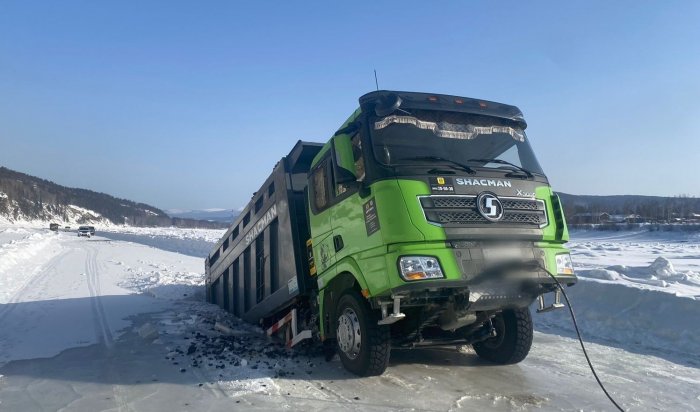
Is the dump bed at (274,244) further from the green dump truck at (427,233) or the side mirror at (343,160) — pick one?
the side mirror at (343,160)

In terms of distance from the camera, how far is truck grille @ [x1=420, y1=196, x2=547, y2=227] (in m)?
4.48

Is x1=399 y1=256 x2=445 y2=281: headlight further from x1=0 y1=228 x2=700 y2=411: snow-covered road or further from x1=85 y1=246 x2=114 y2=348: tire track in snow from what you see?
x1=85 y1=246 x2=114 y2=348: tire track in snow

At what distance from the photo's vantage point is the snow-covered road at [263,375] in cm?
445

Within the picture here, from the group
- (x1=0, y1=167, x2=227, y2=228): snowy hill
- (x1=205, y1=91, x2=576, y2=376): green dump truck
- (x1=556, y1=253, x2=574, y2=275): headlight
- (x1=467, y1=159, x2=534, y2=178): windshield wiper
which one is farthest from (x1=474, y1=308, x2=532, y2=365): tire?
(x1=0, y1=167, x2=227, y2=228): snowy hill

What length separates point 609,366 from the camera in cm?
575

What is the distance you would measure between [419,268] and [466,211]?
0.73 metres

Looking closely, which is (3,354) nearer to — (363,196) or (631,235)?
(363,196)

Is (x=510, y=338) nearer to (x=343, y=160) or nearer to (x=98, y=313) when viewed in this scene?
(x=343, y=160)

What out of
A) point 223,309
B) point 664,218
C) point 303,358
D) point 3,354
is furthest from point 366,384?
point 664,218

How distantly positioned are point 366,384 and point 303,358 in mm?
1278

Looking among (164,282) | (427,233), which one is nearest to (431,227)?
(427,233)

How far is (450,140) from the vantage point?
508cm

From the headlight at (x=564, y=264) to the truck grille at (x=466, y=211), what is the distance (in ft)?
1.48

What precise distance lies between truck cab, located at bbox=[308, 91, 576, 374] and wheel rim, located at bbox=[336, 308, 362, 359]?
0.03ft
